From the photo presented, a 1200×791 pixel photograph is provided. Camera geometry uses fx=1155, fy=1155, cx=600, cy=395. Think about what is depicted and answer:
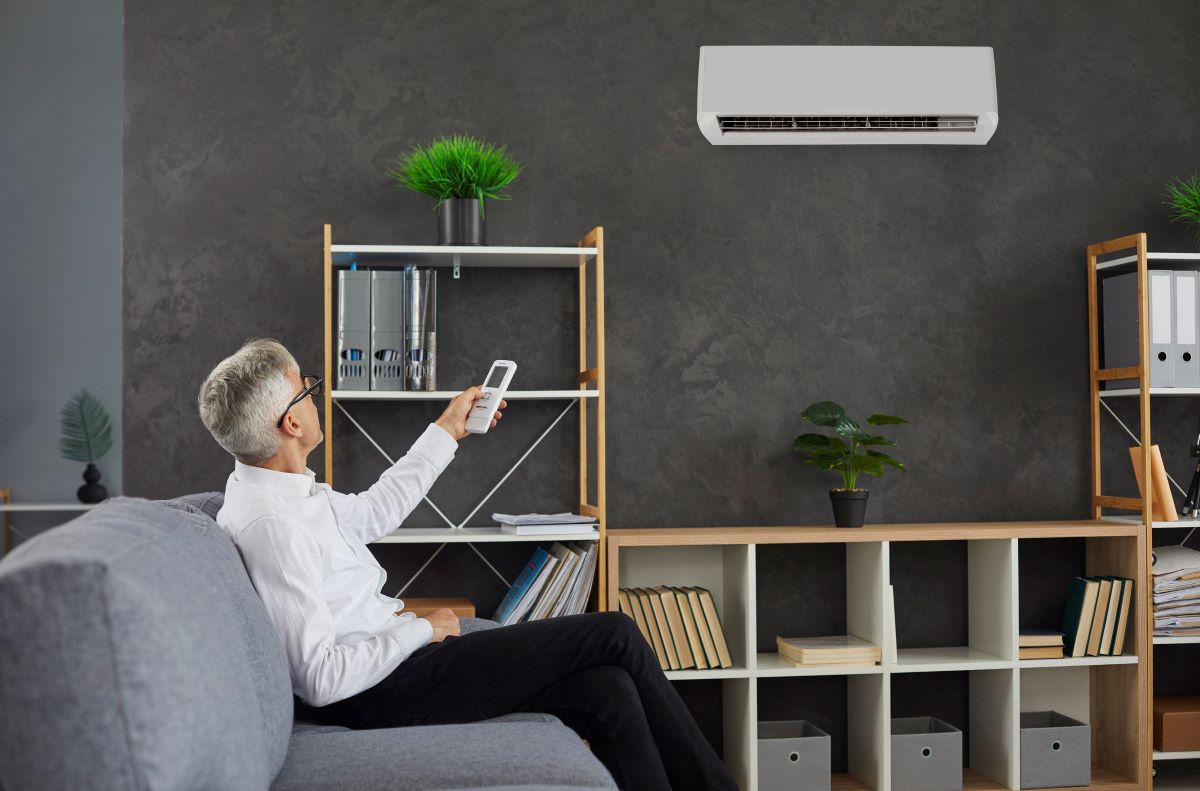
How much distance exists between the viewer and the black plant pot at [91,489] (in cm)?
491

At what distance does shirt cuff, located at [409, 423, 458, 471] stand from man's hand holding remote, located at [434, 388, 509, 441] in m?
0.04

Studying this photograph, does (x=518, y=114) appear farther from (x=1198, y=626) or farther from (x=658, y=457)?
(x=1198, y=626)

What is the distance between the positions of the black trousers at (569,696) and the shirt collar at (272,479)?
1.41 ft

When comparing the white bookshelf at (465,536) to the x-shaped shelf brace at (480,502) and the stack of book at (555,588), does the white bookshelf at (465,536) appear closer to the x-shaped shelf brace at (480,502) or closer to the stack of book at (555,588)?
the stack of book at (555,588)

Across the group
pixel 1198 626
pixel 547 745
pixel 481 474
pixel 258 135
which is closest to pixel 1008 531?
pixel 1198 626

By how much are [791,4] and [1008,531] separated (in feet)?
6.06

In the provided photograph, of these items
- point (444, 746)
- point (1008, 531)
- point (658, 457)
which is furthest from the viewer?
point (658, 457)

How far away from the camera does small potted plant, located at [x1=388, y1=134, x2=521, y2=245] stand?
10.9ft

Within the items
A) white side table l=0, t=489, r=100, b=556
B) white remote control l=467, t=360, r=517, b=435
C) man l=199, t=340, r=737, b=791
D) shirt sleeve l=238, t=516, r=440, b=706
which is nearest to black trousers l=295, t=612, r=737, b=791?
man l=199, t=340, r=737, b=791

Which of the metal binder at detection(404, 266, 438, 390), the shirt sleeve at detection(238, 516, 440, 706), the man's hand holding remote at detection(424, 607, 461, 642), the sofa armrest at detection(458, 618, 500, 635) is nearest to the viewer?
the shirt sleeve at detection(238, 516, 440, 706)

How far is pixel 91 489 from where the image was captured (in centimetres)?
493

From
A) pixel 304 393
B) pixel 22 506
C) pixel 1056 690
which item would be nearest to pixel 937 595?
pixel 1056 690

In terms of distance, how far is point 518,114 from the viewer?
147 inches

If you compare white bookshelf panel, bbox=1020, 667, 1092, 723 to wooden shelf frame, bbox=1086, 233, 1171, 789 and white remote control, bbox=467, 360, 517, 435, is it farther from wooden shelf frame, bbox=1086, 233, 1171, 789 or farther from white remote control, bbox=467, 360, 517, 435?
white remote control, bbox=467, 360, 517, 435
